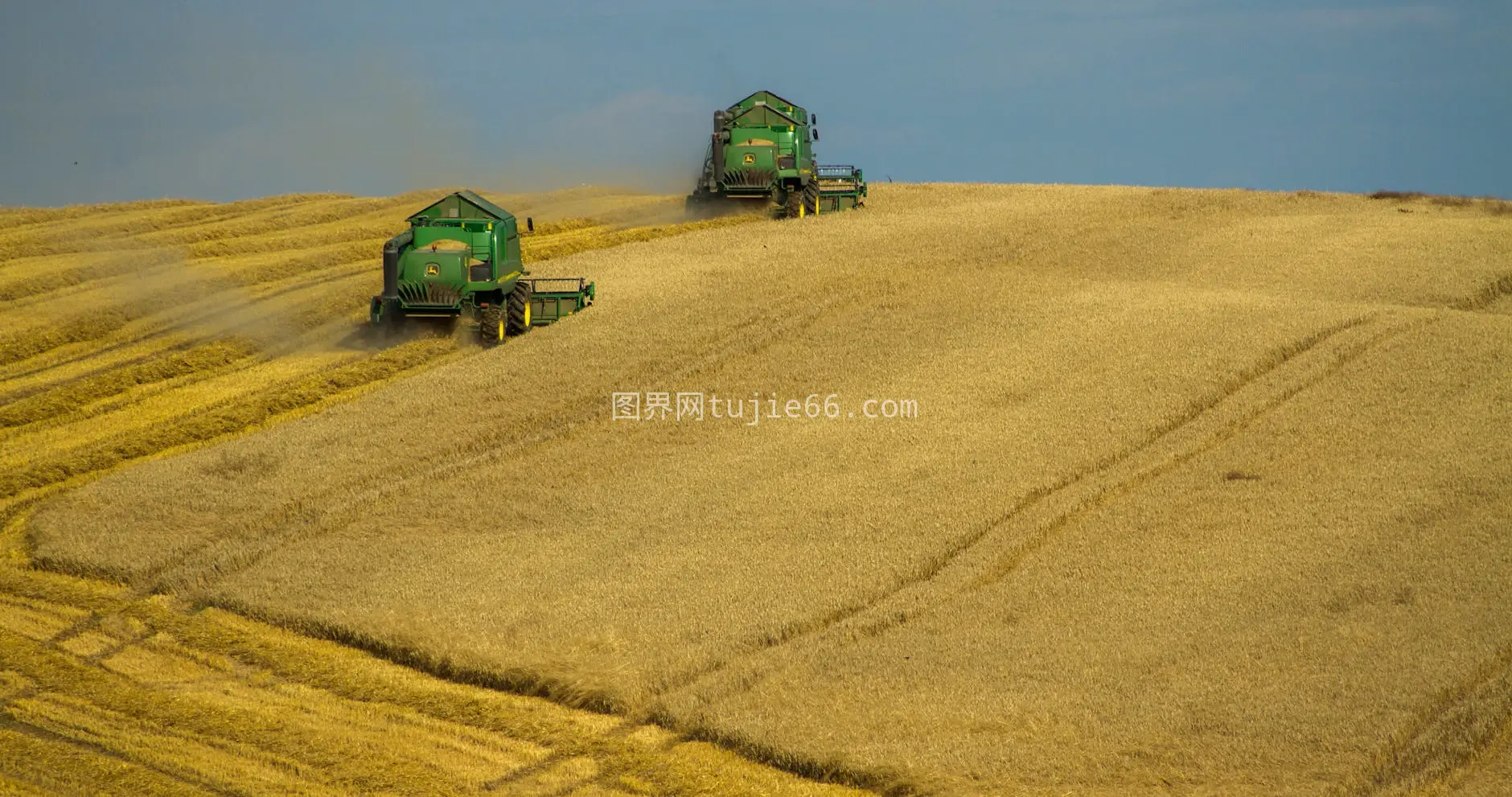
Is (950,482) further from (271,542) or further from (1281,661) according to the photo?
(271,542)

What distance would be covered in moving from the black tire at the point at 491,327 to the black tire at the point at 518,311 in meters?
0.38

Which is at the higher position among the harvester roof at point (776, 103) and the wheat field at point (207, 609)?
the harvester roof at point (776, 103)

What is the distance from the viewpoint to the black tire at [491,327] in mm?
33312

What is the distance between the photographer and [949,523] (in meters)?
23.8

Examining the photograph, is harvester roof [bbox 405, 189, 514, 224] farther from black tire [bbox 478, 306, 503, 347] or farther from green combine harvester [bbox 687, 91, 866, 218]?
green combine harvester [bbox 687, 91, 866, 218]

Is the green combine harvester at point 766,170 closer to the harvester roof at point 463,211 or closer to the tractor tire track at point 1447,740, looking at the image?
the harvester roof at point 463,211

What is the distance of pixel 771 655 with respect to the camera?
19781 millimetres

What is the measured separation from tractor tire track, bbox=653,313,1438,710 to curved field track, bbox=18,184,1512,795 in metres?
0.07

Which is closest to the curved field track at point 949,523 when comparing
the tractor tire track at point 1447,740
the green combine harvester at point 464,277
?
the tractor tire track at point 1447,740

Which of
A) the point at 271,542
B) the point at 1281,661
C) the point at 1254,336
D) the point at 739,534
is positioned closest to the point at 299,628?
the point at 271,542

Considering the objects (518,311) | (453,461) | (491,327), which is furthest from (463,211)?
(453,461)

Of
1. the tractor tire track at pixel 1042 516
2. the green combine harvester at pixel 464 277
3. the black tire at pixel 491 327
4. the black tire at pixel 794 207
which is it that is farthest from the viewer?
the black tire at pixel 794 207

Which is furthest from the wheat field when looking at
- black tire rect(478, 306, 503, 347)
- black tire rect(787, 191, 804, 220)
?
black tire rect(787, 191, 804, 220)

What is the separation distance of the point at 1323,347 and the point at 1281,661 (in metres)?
13.7
